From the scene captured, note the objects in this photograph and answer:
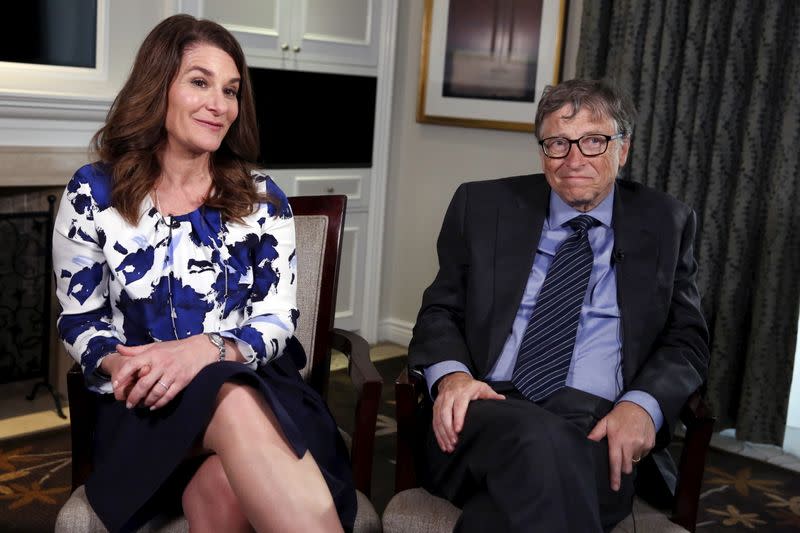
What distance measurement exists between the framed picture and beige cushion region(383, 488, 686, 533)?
2.74 meters

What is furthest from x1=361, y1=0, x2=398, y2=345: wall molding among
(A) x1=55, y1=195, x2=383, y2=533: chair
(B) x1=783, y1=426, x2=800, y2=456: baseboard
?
(A) x1=55, y1=195, x2=383, y2=533: chair

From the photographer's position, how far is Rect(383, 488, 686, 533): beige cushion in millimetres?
1809

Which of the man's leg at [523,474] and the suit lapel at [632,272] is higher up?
the suit lapel at [632,272]

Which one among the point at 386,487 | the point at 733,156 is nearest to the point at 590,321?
the point at 386,487

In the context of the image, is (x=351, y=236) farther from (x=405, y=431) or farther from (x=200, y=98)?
(x=405, y=431)

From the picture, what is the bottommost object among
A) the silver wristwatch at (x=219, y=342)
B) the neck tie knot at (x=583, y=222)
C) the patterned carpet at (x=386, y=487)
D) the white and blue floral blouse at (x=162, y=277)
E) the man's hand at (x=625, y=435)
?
the patterned carpet at (x=386, y=487)

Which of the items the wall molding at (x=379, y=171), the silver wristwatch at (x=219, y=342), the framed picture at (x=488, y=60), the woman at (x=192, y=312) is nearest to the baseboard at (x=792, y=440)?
the framed picture at (x=488, y=60)

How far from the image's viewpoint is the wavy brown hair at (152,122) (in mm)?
2059

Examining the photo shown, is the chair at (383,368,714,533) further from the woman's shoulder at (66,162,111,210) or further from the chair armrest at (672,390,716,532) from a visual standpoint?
the woman's shoulder at (66,162,111,210)

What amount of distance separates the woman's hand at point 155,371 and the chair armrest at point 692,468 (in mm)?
933

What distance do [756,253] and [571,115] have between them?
5.85 ft

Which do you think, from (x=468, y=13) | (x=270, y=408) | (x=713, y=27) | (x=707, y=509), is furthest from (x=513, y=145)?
(x=270, y=408)

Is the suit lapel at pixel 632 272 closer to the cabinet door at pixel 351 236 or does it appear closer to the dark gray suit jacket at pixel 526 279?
the dark gray suit jacket at pixel 526 279

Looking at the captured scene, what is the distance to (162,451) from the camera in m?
1.74
